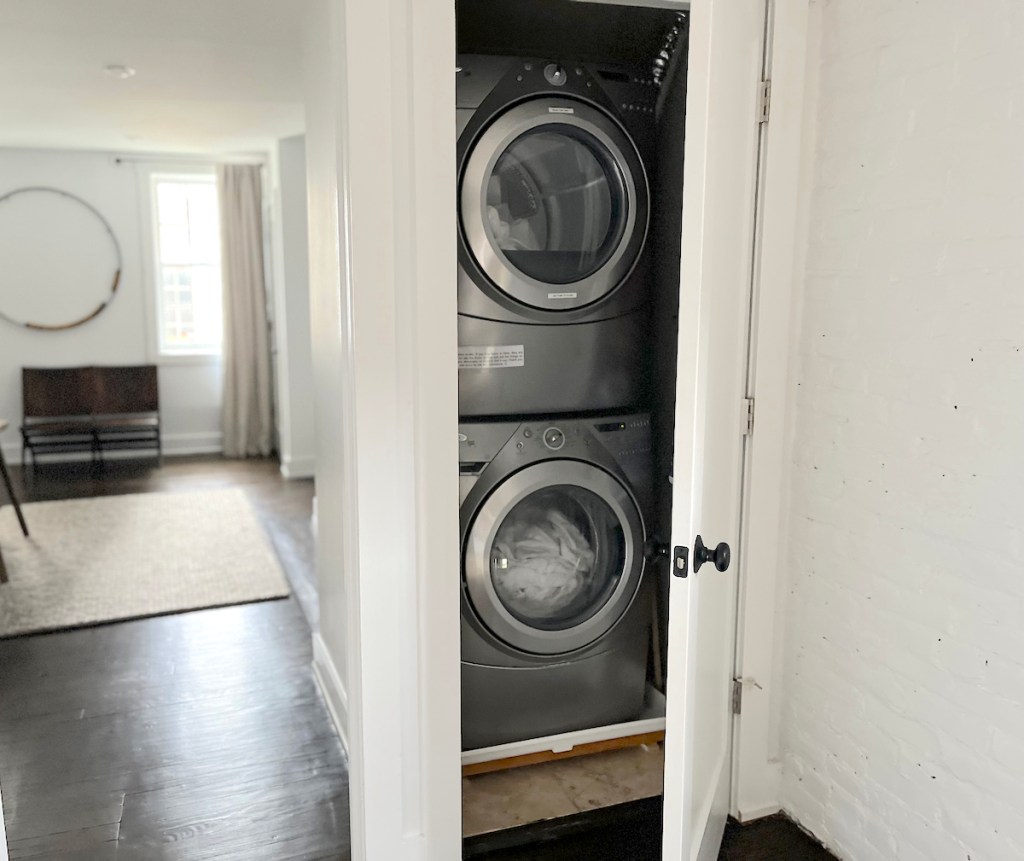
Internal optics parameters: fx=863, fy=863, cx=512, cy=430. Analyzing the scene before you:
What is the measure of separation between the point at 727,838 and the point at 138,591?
8.80 ft

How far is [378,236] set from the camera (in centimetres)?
167

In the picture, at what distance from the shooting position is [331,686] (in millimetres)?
2689

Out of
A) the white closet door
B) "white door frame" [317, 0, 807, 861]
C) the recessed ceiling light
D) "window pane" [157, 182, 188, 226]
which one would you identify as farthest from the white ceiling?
the white closet door

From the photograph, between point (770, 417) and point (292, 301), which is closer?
point (770, 417)

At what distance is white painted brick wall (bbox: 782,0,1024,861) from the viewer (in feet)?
4.89

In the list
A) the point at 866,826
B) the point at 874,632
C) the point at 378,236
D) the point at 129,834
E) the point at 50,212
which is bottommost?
the point at 129,834

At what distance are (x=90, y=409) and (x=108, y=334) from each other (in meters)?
0.57

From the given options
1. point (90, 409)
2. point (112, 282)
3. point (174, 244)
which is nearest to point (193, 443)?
point (90, 409)

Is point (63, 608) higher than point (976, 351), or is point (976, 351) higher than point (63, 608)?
point (976, 351)

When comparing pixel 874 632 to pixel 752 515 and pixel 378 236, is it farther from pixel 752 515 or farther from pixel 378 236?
pixel 378 236

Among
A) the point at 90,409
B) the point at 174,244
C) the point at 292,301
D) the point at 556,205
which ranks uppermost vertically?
the point at 174,244

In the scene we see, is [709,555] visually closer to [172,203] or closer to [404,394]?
[404,394]

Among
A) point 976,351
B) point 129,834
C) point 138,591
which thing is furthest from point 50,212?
point 976,351

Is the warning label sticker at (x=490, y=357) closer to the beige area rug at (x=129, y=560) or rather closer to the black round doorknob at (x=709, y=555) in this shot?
the black round doorknob at (x=709, y=555)
